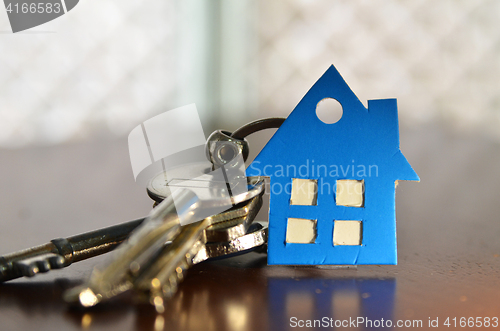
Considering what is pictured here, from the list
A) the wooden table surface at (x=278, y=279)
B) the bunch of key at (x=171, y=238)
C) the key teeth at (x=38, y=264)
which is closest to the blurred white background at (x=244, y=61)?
the wooden table surface at (x=278, y=279)

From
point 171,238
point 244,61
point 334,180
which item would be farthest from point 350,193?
point 244,61

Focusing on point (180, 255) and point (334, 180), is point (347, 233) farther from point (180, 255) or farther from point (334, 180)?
point (180, 255)

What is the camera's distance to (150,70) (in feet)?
5.09

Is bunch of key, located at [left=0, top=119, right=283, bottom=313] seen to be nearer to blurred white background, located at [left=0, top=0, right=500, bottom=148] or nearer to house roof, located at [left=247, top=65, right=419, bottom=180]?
house roof, located at [left=247, top=65, right=419, bottom=180]

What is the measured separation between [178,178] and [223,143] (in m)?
0.05

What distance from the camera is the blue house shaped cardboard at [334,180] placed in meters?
0.37

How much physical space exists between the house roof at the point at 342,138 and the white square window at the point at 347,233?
0.13 feet

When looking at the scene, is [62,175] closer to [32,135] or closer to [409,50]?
[32,135]

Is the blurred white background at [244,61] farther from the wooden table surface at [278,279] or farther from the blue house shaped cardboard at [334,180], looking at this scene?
the blue house shaped cardboard at [334,180]

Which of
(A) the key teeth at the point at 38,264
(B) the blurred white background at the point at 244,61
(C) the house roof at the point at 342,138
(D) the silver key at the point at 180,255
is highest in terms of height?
(B) the blurred white background at the point at 244,61

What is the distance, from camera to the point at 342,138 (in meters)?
0.38

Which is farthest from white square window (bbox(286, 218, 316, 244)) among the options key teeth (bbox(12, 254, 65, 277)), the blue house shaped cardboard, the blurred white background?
the blurred white background

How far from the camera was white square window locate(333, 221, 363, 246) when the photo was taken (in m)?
0.37

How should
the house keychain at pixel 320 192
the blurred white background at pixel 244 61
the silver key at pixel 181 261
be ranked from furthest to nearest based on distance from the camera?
the blurred white background at pixel 244 61
the house keychain at pixel 320 192
the silver key at pixel 181 261
